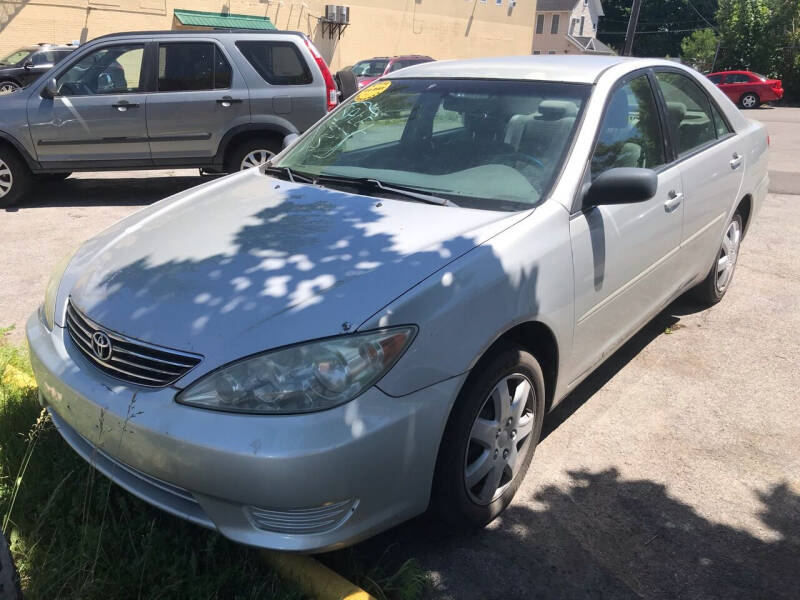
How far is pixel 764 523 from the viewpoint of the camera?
2918 mm

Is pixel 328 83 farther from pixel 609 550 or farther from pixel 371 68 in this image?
pixel 371 68

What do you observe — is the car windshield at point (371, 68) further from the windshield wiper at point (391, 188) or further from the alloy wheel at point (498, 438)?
the alloy wheel at point (498, 438)

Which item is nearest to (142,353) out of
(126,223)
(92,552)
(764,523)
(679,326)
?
(92,552)

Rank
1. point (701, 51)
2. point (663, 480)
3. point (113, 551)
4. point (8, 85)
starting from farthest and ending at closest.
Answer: point (701, 51), point (8, 85), point (663, 480), point (113, 551)

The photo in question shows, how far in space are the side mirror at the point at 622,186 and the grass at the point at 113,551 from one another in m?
1.71

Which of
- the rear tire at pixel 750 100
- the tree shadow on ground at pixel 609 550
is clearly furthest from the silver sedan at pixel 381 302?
the rear tire at pixel 750 100

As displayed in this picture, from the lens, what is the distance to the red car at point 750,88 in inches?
1199

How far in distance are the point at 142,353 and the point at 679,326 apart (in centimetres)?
382

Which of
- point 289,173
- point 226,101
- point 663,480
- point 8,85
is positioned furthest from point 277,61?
point 8,85

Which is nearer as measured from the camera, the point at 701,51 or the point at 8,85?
the point at 8,85

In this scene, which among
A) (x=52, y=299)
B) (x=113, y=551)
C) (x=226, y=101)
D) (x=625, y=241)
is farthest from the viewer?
(x=226, y=101)

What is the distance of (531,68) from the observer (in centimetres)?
370

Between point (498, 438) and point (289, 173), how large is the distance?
5.98 ft

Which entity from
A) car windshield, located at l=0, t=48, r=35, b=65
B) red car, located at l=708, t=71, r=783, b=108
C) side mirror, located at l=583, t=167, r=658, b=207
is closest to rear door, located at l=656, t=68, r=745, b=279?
side mirror, located at l=583, t=167, r=658, b=207
